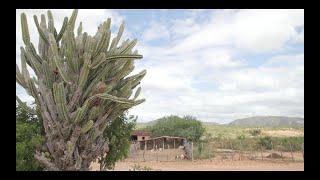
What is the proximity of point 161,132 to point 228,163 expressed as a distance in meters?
15.5

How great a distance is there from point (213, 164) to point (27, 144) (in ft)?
47.2

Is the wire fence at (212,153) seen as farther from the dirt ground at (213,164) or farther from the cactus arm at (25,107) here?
the cactus arm at (25,107)

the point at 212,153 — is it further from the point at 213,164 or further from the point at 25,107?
the point at 25,107

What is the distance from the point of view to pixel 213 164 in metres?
21.2

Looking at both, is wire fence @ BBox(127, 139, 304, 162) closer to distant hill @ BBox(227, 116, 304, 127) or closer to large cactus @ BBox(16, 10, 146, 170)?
large cactus @ BBox(16, 10, 146, 170)

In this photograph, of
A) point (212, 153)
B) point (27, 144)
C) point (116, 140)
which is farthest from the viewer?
point (212, 153)

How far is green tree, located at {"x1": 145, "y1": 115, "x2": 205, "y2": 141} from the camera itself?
110 ft

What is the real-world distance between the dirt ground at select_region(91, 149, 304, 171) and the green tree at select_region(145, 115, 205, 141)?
25.0 feet

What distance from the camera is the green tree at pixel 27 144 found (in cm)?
823

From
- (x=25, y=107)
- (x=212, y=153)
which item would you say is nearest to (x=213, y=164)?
(x=212, y=153)

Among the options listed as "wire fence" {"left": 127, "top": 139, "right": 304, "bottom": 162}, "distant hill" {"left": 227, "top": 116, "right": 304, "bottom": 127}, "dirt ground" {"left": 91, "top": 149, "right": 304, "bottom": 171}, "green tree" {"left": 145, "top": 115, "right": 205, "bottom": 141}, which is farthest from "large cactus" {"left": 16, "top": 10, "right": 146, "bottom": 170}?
"distant hill" {"left": 227, "top": 116, "right": 304, "bottom": 127}

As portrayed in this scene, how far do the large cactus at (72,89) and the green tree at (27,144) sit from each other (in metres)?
0.22

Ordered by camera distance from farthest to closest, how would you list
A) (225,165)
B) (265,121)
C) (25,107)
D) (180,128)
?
(265,121)
(180,128)
(225,165)
(25,107)
